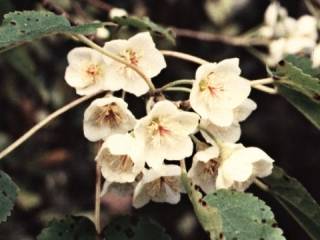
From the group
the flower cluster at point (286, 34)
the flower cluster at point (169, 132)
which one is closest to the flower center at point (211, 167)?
the flower cluster at point (169, 132)

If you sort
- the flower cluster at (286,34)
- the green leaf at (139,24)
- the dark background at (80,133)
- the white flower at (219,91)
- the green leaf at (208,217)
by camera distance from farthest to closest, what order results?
the dark background at (80,133) < the flower cluster at (286,34) < the green leaf at (139,24) < the white flower at (219,91) < the green leaf at (208,217)

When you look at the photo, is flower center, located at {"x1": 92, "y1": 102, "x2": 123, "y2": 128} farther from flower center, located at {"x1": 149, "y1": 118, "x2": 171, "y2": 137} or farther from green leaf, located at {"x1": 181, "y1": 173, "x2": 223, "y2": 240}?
green leaf, located at {"x1": 181, "y1": 173, "x2": 223, "y2": 240}

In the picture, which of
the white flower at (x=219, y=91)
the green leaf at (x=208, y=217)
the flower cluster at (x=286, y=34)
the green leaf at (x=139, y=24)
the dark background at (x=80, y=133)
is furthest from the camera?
the dark background at (x=80, y=133)

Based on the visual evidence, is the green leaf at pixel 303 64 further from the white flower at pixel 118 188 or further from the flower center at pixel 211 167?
the white flower at pixel 118 188

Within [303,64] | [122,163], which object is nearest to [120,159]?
[122,163]

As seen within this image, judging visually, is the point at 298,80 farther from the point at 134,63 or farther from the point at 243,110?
the point at 134,63

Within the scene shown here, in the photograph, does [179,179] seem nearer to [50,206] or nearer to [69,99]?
[69,99]

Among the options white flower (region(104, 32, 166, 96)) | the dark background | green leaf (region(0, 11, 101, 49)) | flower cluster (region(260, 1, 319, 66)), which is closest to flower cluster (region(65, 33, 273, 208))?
white flower (region(104, 32, 166, 96))
